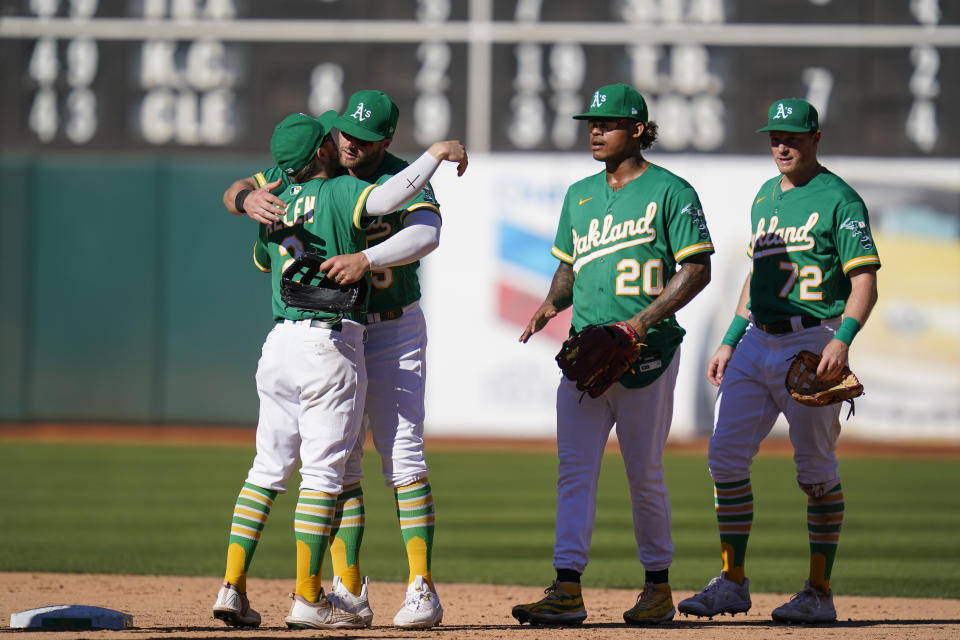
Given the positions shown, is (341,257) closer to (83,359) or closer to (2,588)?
(2,588)

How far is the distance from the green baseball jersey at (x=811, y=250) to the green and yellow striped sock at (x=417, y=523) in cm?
135

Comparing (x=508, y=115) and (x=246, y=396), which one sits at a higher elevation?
(x=508, y=115)

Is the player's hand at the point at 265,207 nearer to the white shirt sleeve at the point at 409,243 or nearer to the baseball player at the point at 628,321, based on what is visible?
the white shirt sleeve at the point at 409,243

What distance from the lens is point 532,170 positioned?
1403 centimetres

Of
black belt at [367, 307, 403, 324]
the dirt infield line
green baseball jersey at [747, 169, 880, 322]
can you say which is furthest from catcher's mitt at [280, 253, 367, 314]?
the dirt infield line

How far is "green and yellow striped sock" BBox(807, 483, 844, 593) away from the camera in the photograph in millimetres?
4438

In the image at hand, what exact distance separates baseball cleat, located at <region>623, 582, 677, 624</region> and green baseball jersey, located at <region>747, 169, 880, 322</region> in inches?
39.8

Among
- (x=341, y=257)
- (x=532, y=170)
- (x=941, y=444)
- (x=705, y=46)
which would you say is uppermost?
(x=705, y=46)

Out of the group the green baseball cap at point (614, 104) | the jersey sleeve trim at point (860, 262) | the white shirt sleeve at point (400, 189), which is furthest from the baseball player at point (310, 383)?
the jersey sleeve trim at point (860, 262)

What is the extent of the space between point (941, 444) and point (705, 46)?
4950mm

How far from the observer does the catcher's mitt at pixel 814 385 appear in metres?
4.20

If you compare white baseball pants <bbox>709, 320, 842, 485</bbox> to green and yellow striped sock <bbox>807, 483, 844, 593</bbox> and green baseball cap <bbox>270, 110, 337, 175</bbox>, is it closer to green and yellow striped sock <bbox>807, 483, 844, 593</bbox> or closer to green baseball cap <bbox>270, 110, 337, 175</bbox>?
green and yellow striped sock <bbox>807, 483, 844, 593</bbox>

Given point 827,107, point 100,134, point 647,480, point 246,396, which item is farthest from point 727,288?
point 647,480

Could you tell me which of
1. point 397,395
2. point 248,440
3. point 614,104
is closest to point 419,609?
point 397,395
